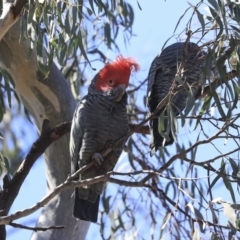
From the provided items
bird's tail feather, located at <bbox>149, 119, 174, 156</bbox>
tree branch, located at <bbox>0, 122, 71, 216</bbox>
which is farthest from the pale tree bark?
bird's tail feather, located at <bbox>149, 119, 174, 156</bbox>

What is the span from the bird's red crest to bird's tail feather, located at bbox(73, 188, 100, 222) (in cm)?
50

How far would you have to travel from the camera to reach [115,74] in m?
3.09

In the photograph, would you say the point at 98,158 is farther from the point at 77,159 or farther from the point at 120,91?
the point at 120,91

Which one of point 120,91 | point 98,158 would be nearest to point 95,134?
point 98,158

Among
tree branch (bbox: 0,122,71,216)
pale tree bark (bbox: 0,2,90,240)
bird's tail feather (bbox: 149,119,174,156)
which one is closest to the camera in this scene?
tree branch (bbox: 0,122,71,216)

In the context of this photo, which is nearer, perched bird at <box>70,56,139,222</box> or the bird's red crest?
perched bird at <box>70,56,139,222</box>

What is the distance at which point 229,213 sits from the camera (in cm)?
227

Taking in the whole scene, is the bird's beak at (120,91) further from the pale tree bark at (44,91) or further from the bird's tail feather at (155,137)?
the pale tree bark at (44,91)

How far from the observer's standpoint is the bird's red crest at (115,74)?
3.08m

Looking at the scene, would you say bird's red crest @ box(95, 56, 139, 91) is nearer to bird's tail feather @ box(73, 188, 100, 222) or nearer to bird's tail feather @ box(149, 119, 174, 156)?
bird's tail feather @ box(149, 119, 174, 156)

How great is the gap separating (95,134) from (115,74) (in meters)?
0.30

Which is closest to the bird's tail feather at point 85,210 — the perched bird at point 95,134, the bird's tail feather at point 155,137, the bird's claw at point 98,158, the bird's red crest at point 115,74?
the perched bird at point 95,134

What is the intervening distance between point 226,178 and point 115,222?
1.45 m

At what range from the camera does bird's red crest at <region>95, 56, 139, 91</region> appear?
3078 millimetres
